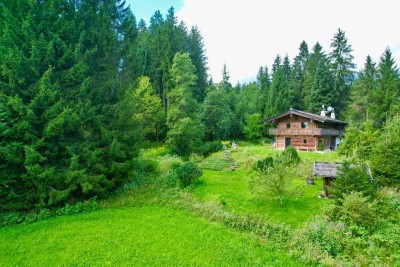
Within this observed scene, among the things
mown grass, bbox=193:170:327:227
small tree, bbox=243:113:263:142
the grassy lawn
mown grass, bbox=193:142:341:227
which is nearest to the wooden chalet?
small tree, bbox=243:113:263:142

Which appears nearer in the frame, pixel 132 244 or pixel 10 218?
pixel 132 244

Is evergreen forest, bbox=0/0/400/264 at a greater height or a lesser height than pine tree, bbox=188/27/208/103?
lesser

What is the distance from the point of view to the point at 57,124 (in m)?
11.7

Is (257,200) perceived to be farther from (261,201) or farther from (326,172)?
(326,172)

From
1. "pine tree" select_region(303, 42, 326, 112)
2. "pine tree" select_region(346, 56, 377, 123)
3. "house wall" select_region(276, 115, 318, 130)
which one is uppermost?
"pine tree" select_region(303, 42, 326, 112)

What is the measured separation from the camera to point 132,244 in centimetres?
879

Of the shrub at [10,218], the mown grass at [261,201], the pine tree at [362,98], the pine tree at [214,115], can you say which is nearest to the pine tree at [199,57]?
the pine tree at [214,115]

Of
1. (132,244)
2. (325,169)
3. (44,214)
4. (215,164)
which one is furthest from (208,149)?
(132,244)

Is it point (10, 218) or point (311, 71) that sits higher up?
point (311, 71)

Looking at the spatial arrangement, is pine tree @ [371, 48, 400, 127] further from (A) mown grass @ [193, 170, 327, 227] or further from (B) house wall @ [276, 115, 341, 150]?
(A) mown grass @ [193, 170, 327, 227]

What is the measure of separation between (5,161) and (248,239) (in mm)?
12450

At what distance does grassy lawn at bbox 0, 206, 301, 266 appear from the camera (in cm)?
777

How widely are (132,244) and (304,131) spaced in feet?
90.3

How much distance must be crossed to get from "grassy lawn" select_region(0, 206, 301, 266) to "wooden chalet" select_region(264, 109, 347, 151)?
2417cm
